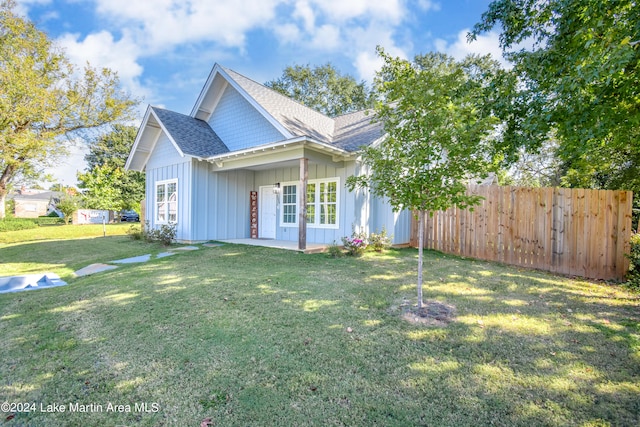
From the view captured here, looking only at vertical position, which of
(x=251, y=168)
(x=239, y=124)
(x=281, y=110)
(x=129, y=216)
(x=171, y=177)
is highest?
(x=281, y=110)

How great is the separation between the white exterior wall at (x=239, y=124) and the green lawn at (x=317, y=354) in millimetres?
6457

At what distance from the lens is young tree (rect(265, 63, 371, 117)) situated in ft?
88.5

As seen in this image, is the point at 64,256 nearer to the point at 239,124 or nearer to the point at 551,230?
the point at 239,124

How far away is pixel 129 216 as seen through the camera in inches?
1325

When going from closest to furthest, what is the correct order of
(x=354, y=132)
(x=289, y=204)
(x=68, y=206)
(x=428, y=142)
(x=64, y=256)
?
(x=428, y=142), (x=64, y=256), (x=354, y=132), (x=289, y=204), (x=68, y=206)

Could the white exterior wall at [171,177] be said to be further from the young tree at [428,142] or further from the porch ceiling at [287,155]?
the young tree at [428,142]

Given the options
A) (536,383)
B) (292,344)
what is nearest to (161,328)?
(292,344)

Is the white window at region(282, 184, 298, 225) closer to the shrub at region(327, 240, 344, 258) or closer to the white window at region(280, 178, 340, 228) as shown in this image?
the white window at region(280, 178, 340, 228)

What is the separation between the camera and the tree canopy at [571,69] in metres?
4.18

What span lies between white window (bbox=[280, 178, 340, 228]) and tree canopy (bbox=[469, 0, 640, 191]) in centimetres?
538

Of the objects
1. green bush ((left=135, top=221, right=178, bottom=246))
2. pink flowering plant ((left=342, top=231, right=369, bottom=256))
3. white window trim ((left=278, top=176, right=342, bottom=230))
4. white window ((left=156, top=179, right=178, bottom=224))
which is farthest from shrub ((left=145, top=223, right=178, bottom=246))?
pink flowering plant ((left=342, top=231, right=369, bottom=256))

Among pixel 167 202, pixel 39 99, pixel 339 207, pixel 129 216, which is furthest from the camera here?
pixel 129 216

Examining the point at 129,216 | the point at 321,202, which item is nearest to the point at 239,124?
the point at 321,202

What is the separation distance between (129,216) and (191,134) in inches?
1095
